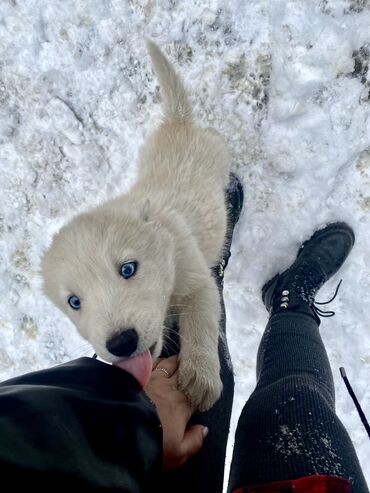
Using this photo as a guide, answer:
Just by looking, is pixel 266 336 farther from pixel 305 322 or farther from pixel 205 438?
pixel 205 438

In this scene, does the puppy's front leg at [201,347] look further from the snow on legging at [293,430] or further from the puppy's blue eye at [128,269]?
the puppy's blue eye at [128,269]

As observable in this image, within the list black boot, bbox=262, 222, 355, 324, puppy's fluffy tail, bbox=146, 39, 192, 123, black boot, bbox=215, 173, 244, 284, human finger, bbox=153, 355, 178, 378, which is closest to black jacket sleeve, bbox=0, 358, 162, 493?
human finger, bbox=153, 355, 178, 378

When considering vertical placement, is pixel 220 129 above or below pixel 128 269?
above

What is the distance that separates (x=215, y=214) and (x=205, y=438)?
138 centimetres

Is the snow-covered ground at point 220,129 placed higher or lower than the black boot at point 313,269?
higher

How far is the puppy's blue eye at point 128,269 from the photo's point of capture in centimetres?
190

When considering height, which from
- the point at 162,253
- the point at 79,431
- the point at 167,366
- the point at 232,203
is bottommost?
the point at 79,431

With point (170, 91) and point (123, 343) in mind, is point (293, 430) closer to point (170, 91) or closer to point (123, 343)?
point (123, 343)

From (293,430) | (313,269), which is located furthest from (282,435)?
(313,269)

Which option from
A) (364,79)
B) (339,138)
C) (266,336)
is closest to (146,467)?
(266,336)

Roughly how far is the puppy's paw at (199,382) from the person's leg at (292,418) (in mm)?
167

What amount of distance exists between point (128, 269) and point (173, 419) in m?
0.65

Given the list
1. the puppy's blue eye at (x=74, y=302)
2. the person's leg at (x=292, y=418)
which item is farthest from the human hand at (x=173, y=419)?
the puppy's blue eye at (x=74, y=302)

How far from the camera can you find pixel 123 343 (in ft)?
5.24
